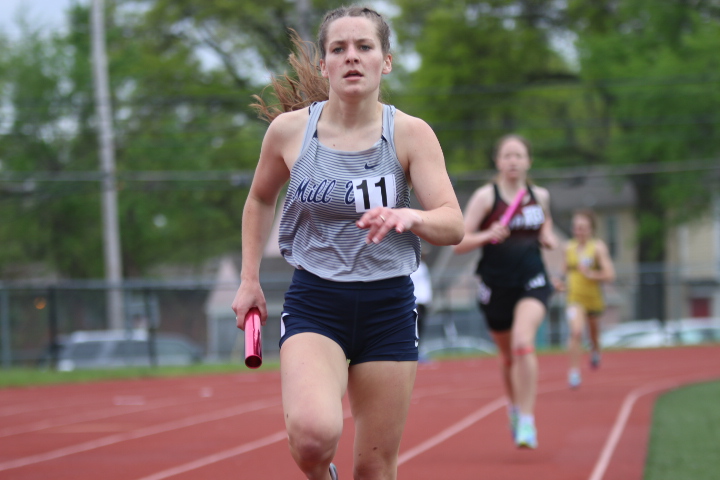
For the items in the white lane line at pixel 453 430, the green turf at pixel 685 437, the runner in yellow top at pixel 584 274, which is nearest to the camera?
the green turf at pixel 685 437

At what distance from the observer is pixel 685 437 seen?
7.47 m

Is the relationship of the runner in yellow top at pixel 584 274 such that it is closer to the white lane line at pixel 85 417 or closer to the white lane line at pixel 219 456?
the white lane line at pixel 219 456

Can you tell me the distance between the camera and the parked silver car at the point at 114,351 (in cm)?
1760

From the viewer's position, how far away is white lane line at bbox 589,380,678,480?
6.25 meters

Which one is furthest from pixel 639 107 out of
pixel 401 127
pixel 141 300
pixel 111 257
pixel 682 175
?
pixel 401 127

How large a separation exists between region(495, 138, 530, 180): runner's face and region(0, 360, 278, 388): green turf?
943 centimetres

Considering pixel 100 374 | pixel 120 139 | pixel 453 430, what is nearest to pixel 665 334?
pixel 100 374

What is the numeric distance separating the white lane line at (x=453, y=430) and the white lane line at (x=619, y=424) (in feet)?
4.12

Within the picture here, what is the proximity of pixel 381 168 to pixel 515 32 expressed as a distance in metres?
34.0

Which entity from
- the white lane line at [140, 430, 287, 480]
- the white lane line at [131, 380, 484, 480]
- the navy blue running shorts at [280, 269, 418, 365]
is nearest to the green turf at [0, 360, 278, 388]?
the white lane line at [131, 380, 484, 480]

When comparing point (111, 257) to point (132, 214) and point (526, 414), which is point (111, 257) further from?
point (526, 414)

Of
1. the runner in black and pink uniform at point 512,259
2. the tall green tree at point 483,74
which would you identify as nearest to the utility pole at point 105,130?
the tall green tree at point 483,74

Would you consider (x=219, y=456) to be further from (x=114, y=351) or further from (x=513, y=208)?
(x=114, y=351)

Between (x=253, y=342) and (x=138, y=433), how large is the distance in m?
5.54
